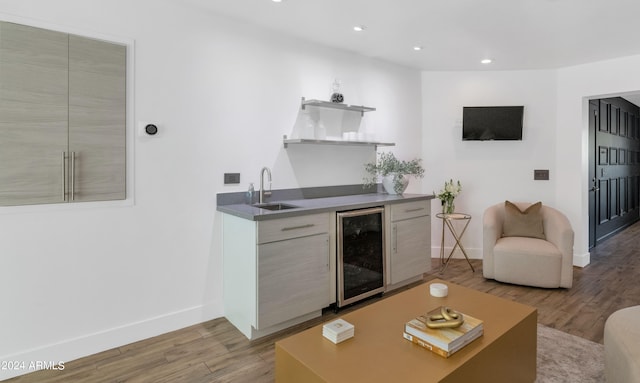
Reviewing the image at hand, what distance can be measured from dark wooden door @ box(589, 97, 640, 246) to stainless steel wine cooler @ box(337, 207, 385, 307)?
3.62m

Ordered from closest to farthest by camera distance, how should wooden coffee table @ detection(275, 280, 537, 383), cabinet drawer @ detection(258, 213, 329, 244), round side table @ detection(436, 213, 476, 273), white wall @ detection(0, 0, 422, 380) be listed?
1. wooden coffee table @ detection(275, 280, 537, 383)
2. white wall @ detection(0, 0, 422, 380)
3. cabinet drawer @ detection(258, 213, 329, 244)
4. round side table @ detection(436, 213, 476, 273)

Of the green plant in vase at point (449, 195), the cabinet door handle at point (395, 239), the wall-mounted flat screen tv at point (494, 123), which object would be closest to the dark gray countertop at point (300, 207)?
the cabinet door handle at point (395, 239)

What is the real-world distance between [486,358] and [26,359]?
2.68 metres

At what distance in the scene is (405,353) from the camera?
1.57 m

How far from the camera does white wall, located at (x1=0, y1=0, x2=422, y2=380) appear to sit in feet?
7.44

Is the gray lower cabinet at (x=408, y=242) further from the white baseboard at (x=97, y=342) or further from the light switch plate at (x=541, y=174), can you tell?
the light switch plate at (x=541, y=174)

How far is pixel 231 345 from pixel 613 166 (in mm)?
6650

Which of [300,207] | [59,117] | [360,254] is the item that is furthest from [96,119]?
[360,254]

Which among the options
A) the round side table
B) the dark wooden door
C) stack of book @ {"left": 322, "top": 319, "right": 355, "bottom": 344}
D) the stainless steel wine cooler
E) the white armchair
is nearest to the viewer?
stack of book @ {"left": 322, "top": 319, "right": 355, "bottom": 344}

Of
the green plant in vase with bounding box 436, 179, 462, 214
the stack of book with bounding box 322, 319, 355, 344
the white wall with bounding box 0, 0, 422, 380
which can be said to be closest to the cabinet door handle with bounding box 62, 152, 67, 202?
the white wall with bounding box 0, 0, 422, 380

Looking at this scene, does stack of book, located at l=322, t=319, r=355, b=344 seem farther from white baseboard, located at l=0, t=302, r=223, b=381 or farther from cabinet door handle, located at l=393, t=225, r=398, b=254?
cabinet door handle, located at l=393, t=225, r=398, b=254

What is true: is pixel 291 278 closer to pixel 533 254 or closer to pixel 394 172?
pixel 394 172

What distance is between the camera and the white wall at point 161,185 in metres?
2.27

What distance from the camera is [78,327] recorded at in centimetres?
241
